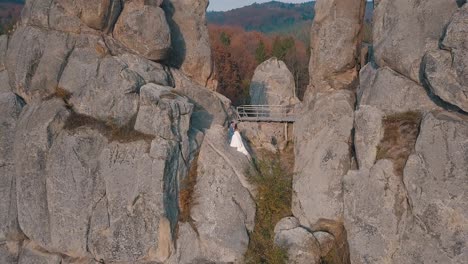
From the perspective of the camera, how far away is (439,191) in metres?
15.1

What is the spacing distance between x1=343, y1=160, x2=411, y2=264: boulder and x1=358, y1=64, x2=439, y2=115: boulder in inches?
79.4

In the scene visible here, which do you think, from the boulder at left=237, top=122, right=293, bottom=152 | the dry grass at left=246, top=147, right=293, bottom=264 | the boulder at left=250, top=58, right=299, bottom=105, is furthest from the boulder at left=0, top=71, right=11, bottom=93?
the boulder at left=250, top=58, right=299, bottom=105

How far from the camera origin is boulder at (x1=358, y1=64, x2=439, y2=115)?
1692 centimetres

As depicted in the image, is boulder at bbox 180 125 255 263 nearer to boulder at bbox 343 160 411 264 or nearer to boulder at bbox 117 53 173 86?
boulder at bbox 117 53 173 86

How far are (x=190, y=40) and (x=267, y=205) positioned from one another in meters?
8.53

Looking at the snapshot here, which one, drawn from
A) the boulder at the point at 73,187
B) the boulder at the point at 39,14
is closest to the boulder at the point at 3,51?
the boulder at the point at 39,14

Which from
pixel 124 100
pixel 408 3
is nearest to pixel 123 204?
pixel 124 100

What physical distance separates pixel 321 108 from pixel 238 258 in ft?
20.0

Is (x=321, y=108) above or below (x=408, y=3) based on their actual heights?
below

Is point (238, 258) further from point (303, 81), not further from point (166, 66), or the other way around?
point (303, 81)

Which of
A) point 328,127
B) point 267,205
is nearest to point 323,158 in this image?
point 328,127

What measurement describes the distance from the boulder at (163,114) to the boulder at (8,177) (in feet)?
17.8

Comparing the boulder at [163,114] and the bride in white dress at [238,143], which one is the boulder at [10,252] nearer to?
the boulder at [163,114]

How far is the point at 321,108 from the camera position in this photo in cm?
1997
